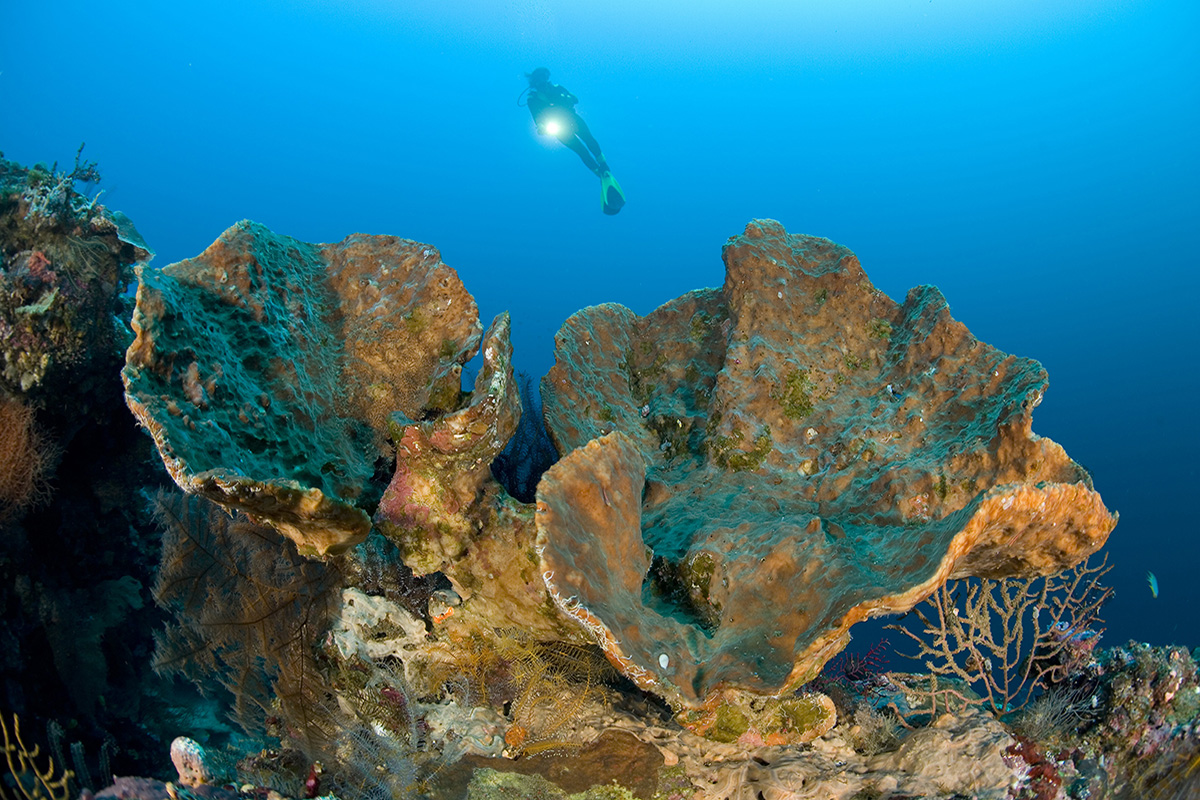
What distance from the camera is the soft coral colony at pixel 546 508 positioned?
7.59 ft

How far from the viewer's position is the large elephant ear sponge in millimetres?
4328

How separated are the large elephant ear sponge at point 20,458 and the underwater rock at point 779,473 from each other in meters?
4.24

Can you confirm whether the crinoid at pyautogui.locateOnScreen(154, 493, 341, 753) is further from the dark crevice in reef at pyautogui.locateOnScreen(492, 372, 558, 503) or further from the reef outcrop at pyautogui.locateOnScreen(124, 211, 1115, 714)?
the dark crevice in reef at pyautogui.locateOnScreen(492, 372, 558, 503)

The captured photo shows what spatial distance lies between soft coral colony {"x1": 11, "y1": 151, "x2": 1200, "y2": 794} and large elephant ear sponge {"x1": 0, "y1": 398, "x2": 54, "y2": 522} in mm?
1453

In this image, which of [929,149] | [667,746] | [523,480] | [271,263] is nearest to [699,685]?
[667,746]

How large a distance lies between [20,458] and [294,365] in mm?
3256

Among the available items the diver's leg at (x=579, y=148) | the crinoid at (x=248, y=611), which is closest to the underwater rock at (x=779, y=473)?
the crinoid at (x=248, y=611)

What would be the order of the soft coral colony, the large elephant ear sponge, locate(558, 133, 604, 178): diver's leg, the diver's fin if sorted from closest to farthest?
1. the soft coral colony
2. the large elephant ear sponge
3. the diver's fin
4. locate(558, 133, 604, 178): diver's leg

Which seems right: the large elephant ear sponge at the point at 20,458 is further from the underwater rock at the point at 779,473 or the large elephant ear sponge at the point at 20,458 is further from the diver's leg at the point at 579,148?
the diver's leg at the point at 579,148

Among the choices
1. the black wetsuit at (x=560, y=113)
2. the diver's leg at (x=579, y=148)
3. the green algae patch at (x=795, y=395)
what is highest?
the black wetsuit at (x=560, y=113)

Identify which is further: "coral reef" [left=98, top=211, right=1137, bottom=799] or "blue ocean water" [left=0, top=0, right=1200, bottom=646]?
"blue ocean water" [left=0, top=0, right=1200, bottom=646]

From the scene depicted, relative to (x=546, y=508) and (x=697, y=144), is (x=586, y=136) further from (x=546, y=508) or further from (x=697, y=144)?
(x=697, y=144)

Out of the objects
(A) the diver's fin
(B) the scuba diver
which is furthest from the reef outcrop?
(B) the scuba diver

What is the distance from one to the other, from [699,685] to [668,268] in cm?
10544
